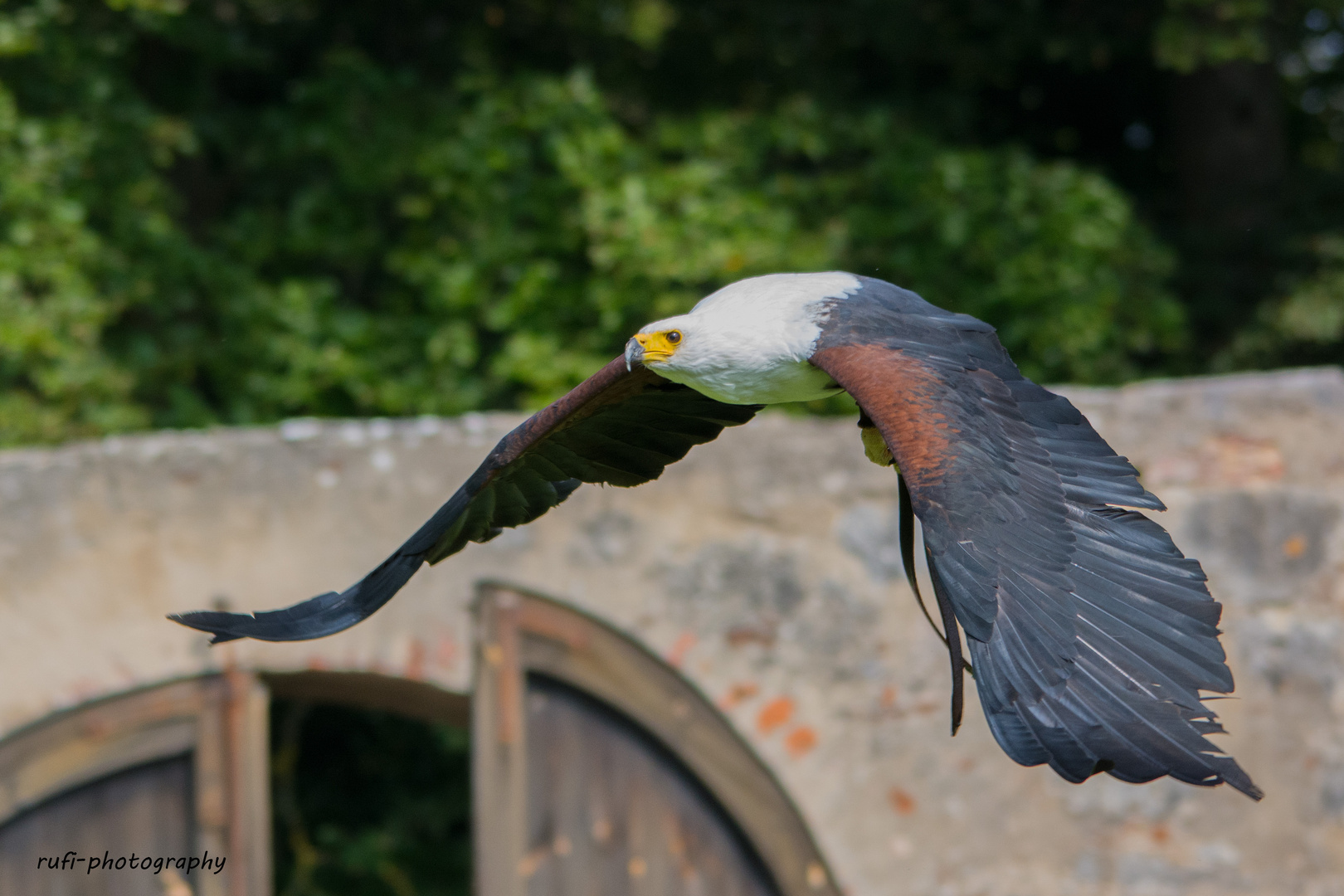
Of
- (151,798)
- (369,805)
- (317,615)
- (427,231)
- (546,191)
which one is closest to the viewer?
(317,615)

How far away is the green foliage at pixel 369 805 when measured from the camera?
5.73m

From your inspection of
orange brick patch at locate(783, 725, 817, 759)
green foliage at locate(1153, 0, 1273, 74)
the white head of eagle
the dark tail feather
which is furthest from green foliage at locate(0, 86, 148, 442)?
green foliage at locate(1153, 0, 1273, 74)

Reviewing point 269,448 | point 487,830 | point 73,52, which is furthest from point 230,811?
point 73,52

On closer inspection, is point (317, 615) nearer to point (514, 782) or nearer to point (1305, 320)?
point (514, 782)

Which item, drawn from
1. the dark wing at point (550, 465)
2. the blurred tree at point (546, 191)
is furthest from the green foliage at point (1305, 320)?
the dark wing at point (550, 465)

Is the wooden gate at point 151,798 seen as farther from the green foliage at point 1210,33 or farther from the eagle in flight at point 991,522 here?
the green foliage at point 1210,33

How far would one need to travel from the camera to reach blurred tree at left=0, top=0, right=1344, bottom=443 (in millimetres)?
5445

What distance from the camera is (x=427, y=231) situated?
234 inches

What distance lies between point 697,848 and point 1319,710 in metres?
1.88

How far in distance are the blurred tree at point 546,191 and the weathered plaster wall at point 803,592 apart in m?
1.42

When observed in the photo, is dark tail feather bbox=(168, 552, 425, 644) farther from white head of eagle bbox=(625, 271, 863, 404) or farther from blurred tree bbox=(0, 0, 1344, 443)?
blurred tree bbox=(0, 0, 1344, 443)

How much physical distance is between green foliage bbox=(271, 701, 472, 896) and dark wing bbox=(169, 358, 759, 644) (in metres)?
2.86

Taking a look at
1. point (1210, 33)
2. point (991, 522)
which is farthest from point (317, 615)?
point (1210, 33)

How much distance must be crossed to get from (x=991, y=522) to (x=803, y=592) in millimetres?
2083
